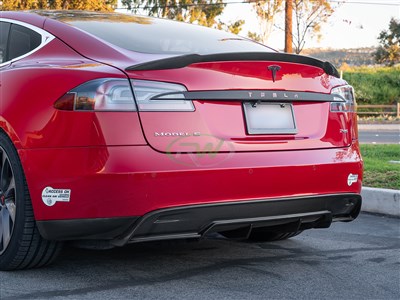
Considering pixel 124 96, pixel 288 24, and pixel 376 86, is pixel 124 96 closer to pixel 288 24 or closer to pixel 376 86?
pixel 288 24

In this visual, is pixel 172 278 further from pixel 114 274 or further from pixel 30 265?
pixel 30 265

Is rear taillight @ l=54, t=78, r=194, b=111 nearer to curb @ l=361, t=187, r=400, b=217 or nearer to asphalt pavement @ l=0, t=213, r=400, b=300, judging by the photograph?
asphalt pavement @ l=0, t=213, r=400, b=300

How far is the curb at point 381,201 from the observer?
6.69 metres

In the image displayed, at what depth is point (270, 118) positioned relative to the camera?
13.4 ft

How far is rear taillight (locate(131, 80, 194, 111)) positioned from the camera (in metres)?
3.74

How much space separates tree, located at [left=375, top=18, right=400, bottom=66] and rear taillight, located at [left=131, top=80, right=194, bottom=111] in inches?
2131

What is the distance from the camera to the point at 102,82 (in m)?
3.73

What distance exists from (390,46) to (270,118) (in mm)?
55257

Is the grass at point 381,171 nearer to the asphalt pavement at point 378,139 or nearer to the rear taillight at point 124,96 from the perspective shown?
the rear taillight at point 124,96

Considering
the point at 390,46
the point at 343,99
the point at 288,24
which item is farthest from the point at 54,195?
the point at 390,46

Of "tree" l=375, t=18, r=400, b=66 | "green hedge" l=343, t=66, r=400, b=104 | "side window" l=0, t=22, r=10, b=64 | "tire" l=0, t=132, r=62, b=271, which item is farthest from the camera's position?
"tree" l=375, t=18, r=400, b=66

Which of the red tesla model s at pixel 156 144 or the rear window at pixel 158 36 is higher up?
the rear window at pixel 158 36

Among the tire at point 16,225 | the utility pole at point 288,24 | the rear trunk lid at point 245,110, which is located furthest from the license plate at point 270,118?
the utility pole at point 288,24

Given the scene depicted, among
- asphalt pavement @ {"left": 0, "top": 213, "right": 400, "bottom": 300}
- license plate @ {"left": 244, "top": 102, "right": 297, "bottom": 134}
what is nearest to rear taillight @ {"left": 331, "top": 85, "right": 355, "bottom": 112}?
license plate @ {"left": 244, "top": 102, "right": 297, "bottom": 134}
